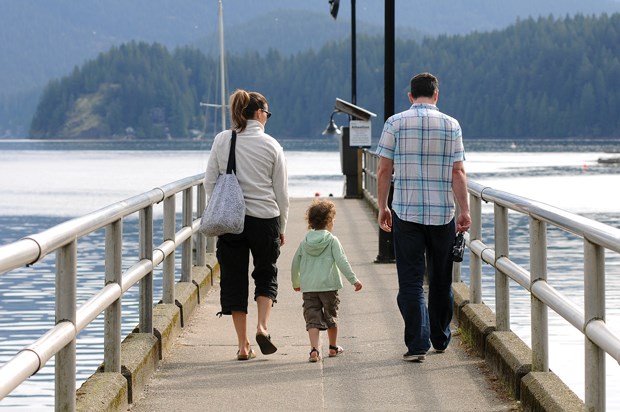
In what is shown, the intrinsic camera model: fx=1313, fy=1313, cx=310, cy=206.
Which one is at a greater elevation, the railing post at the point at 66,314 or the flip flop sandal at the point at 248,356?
the railing post at the point at 66,314

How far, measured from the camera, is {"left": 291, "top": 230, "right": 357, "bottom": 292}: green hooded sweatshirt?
827cm

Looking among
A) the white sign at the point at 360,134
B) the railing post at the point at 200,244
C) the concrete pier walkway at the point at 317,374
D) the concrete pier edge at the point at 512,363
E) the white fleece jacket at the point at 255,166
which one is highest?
the white sign at the point at 360,134

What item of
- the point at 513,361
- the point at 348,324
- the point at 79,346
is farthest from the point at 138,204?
the point at 79,346

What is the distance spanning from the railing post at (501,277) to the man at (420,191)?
0.62 ft

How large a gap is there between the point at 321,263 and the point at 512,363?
5.57 feet

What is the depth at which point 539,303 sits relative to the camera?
6.70m

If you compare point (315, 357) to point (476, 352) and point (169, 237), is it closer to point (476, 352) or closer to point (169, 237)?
point (476, 352)

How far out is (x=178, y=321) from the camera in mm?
9102

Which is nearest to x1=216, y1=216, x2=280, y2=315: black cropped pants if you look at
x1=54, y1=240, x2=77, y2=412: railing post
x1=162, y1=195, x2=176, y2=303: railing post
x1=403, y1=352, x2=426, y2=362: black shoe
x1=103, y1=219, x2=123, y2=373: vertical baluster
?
x1=162, y1=195, x2=176, y2=303: railing post

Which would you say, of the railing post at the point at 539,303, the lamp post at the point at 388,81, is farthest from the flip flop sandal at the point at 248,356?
the lamp post at the point at 388,81

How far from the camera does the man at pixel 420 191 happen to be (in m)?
7.89

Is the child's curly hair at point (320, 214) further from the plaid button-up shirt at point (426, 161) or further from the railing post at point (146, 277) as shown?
the railing post at point (146, 277)

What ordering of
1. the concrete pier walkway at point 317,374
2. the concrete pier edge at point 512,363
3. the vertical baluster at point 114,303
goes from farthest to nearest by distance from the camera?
the concrete pier walkway at point 317,374, the vertical baluster at point 114,303, the concrete pier edge at point 512,363

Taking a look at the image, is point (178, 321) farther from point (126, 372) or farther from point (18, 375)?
point (18, 375)
